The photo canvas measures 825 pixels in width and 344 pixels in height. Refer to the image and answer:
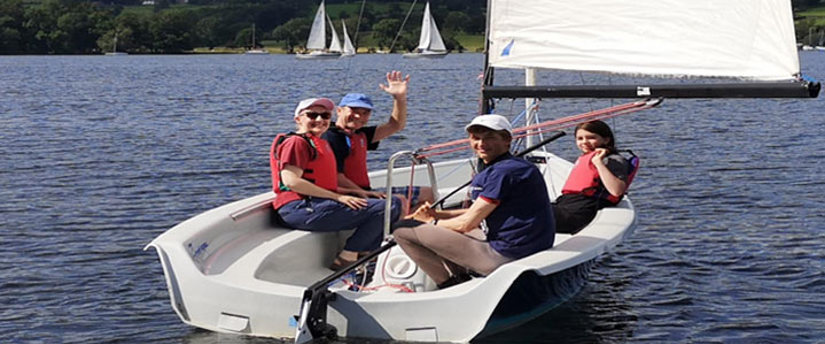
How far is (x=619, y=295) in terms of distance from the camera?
9.60 metres

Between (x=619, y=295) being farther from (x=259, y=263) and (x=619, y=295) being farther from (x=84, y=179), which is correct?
(x=84, y=179)

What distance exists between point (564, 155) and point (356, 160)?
11436mm

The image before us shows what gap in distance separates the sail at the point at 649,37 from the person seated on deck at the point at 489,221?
204 cm

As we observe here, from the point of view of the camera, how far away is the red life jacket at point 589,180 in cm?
899

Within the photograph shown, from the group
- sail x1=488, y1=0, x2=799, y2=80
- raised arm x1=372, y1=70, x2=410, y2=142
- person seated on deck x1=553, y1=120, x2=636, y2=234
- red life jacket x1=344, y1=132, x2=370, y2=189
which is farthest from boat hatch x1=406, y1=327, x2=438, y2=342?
sail x1=488, y1=0, x2=799, y2=80

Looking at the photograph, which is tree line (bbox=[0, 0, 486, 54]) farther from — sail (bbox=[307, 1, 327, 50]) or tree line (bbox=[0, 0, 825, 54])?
sail (bbox=[307, 1, 327, 50])

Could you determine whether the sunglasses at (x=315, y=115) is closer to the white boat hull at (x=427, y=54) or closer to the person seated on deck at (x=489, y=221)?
the person seated on deck at (x=489, y=221)

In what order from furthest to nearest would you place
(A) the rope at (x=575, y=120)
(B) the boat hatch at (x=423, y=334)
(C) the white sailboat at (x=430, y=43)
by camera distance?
1. (C) the white sailboat at (x=430, y=43)
2. (A) the rope at (x=575, y=120)
3. (B) the boat hatch at (x=423, y=334)

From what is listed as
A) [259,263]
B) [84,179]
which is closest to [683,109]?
[84,179]

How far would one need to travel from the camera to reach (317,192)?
27.1 ft

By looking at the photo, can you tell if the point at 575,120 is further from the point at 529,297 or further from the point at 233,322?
the point at 233,322

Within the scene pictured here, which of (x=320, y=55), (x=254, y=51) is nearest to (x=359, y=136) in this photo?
(x=320, y=55)

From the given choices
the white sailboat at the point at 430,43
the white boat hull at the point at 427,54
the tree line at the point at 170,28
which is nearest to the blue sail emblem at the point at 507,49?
the white sailboat at the point at 430,43

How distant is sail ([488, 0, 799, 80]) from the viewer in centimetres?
841
